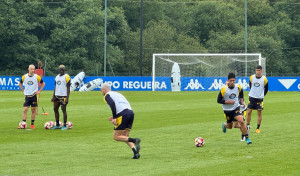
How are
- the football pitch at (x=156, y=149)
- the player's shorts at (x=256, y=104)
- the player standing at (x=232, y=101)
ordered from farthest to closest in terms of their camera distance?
the player's shorts at (x=256, y=104), the player standing at (x=232, y=101), the football pitch at (x=156, y=149)

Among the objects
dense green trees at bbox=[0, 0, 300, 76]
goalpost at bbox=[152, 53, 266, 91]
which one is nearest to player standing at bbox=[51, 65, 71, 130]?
goalpost at bbox=[152, 53, 266, 91]

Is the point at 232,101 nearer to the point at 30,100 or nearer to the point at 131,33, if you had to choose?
the point at 30,100

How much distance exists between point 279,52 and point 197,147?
2732 inches

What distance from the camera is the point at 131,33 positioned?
284 feet

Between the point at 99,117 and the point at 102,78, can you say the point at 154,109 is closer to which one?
the point at 99,117

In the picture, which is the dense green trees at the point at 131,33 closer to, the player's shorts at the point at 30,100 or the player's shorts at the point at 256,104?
the player's shorts at the point at 30,100

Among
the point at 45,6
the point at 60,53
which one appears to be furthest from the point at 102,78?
the point at 45,6

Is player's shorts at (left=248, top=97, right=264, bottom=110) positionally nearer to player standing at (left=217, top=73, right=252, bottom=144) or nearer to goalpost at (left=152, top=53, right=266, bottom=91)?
player standing at (left=217, top=73, right=252, bottom=144)

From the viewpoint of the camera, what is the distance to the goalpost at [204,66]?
56.4m

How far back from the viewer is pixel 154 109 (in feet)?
105

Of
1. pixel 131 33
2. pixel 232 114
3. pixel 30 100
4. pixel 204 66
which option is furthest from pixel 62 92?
pixel 131 33

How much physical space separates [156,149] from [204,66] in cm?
4242

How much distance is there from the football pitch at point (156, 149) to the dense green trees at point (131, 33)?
45.1 metres

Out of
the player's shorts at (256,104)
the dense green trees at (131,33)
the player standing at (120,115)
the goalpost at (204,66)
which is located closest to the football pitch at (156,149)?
the player standing at (120,115)
